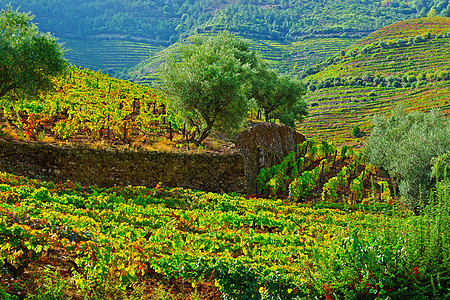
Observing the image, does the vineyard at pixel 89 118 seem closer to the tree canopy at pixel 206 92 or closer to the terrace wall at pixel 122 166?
the terrace wall at pixel 122 166

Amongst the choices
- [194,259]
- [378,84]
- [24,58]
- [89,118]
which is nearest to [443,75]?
[378,84]

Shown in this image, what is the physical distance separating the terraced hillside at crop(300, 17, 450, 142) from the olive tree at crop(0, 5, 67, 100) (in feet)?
341

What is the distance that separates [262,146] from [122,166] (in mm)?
14803

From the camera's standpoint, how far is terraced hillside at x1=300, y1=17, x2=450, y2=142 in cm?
12825

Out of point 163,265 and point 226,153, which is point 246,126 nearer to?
point 226,153

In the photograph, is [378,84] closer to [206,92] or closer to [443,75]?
[443,75]

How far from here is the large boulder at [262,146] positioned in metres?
27.0

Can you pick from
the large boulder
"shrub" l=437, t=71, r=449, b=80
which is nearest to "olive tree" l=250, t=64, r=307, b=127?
the large boulder

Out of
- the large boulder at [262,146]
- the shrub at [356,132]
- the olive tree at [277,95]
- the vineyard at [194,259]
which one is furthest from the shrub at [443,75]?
the vineyard at [194,259]

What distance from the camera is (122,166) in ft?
66.3

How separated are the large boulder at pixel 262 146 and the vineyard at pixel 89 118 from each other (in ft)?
16.0

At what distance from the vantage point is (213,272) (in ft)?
26.1

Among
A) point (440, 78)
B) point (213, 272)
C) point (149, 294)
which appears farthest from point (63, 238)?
point (440, 78)

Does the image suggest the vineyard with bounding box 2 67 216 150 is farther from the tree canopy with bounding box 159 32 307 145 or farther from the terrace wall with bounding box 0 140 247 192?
the tree canopy with bounding box 159 32 307 145
